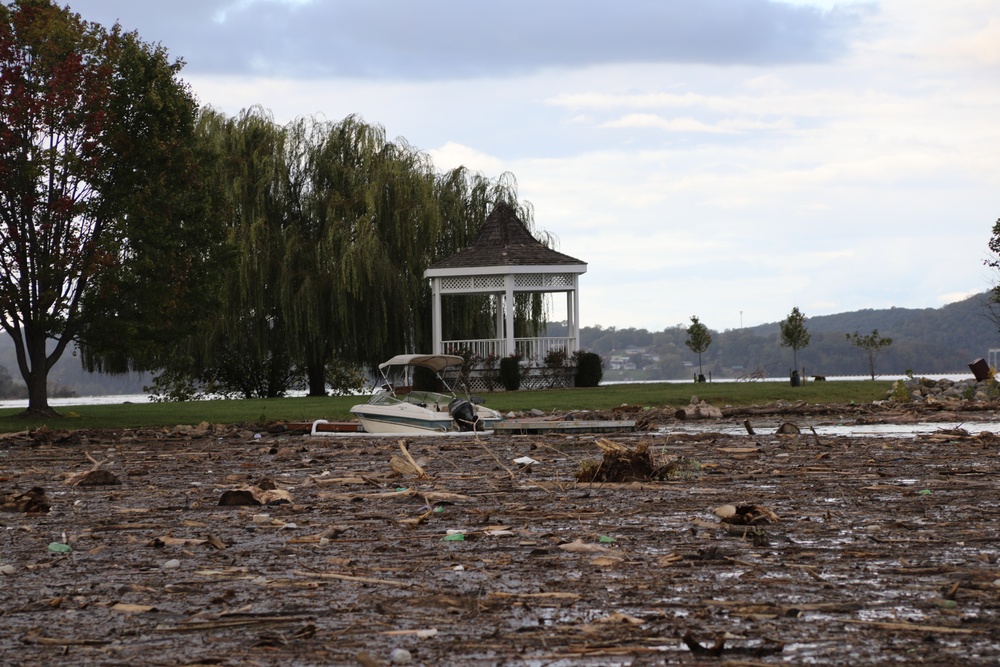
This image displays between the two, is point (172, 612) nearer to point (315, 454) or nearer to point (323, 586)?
point (323, 586)

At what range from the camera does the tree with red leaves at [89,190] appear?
2659 cm

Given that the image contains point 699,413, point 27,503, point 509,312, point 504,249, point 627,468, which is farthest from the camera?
point 504,249

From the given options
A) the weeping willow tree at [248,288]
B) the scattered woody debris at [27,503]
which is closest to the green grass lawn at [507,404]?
the weeping willow tree at [248,288]

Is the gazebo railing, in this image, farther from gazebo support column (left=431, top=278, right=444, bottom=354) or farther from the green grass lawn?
the green grass lawn

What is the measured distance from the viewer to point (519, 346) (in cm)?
4397

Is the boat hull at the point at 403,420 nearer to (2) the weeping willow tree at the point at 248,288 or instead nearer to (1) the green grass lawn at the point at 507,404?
(1) the green grass lawn at the point at 507,404

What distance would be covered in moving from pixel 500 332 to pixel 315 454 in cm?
2514

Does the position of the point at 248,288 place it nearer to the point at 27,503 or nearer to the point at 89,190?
the point at 89,190

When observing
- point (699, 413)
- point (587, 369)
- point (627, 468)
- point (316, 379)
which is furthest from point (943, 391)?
point (627, 468)

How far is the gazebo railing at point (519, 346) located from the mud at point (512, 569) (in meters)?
28.3

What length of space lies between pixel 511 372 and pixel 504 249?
186 inches

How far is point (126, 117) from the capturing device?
2786 centimetres

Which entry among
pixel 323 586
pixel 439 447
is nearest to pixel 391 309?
pixel 439 447

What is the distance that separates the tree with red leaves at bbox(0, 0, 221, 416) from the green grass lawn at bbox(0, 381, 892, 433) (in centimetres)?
182
